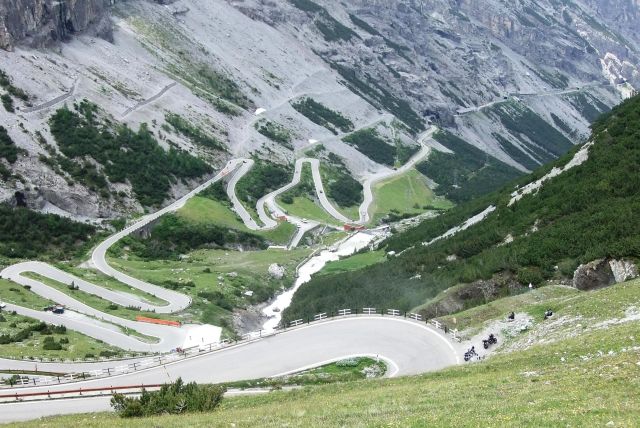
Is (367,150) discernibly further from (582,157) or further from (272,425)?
(272,425)

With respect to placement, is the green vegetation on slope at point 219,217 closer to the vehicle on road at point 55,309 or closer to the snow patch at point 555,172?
the vehicle on road at point 55,309

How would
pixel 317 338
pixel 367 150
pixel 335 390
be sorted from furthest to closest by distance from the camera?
pixel 367 150, pixel 317 338, pixel 335 390

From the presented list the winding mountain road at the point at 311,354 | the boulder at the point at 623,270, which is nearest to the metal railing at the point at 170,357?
the winding mountain road at the point at 311,354

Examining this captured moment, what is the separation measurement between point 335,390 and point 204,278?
181 ft

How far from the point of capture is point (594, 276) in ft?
150

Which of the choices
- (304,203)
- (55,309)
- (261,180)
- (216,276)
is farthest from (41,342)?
(261,180)

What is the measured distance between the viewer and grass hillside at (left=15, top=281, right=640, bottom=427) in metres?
19.0

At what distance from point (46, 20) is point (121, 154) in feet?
148

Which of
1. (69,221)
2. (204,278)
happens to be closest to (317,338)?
(204,278)

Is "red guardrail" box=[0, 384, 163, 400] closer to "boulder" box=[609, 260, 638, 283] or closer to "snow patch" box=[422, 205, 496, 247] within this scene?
"boulder" box=[609, 260, 638, 283]

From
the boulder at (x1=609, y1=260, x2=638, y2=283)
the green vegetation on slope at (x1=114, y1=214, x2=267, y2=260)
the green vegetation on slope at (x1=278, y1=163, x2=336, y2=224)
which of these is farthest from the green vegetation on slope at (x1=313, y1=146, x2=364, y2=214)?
the boulder at (x1=609, y1=260, x2=638, y2=283)

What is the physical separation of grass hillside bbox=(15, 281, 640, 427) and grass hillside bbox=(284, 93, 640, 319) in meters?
12.5

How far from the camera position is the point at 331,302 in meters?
68.2

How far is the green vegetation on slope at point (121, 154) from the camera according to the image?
113125 millimetres
